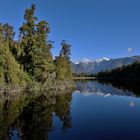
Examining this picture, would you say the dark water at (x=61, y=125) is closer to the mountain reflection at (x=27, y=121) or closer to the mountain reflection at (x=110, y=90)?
the mountain reflection at (x=27, y=121)

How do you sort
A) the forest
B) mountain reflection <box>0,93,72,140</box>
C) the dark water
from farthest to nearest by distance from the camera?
the forest < mountain reflection <box>0,93,72,140</box> < the dark water

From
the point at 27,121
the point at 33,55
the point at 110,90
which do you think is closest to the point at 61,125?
the point at 27,121

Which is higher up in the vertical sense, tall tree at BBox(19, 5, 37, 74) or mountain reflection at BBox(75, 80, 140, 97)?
tall tree at BBox(19, 5, 37, 74)

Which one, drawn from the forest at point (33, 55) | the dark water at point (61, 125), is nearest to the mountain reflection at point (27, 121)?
the dark water at point (61, 125)

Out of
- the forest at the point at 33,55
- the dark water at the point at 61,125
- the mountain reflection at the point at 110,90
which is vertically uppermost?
the forest at the point at 33,55

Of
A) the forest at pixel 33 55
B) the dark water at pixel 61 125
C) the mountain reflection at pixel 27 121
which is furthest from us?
the forest at pixel 33 55

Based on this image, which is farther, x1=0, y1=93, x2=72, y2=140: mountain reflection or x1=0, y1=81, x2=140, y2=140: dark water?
x1=0, y1=93, x2=72, y2=140: mountain reflection

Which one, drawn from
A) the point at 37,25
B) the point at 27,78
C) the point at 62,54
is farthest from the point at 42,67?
the point at 62,54

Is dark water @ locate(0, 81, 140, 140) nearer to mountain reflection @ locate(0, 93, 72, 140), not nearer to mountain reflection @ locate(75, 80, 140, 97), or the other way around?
mountain reflection @ locate(0, 93, 72, 140)

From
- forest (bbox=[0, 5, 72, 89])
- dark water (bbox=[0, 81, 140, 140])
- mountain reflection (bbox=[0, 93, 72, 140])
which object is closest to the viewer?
dark water (bbox=[0, 81, 140, 140])

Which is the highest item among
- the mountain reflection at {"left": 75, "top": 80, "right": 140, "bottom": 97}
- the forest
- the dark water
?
the forest

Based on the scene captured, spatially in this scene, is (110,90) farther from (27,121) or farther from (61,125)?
(61,125)

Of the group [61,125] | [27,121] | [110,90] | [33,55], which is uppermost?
[33,55]

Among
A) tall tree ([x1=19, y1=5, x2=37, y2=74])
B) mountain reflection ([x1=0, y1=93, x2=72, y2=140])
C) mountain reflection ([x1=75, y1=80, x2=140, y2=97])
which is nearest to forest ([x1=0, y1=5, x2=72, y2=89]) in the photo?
tall tree ([x1=19, y1=5, x2=37, y2=74])
